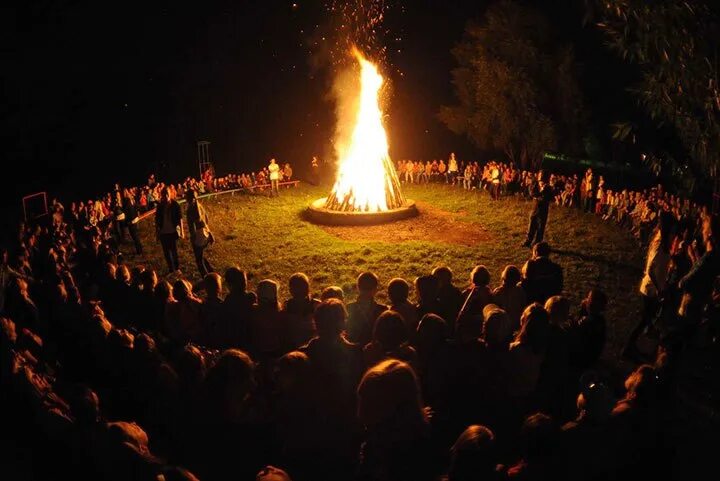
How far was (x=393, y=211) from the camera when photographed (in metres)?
17.4

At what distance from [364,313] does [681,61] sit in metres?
4.46

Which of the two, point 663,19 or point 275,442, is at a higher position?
point 663,19

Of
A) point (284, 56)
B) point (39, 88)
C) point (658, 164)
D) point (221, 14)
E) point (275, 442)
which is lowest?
point (275, 442)

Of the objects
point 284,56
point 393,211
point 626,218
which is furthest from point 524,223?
point 284,56

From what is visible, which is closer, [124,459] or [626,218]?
[124,459]

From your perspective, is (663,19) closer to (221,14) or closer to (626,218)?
(626,218)

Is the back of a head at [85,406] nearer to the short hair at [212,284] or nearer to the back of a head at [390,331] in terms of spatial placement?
the back of a head at [390,331]

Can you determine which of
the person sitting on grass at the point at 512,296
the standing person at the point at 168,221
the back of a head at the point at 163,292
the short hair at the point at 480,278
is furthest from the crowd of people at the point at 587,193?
the standing person at the point at 168,221

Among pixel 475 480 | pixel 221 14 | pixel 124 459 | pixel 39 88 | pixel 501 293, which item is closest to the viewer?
pixel 475 480

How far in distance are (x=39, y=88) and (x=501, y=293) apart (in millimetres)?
31927

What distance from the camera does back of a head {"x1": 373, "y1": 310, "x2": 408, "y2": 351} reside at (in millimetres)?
4773

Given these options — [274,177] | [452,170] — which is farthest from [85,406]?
[452,170]

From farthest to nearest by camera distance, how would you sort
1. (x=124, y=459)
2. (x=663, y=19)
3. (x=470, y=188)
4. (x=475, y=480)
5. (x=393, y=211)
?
(x=470, y=188)
(x=393, y=211)
(x=663, y=19)
(x=124, y=459)
(x=475, y=480)

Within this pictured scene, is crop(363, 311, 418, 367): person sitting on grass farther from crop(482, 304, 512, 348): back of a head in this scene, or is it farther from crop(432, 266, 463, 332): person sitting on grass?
crop(432, 266, 463, 332): person sitting on grass
